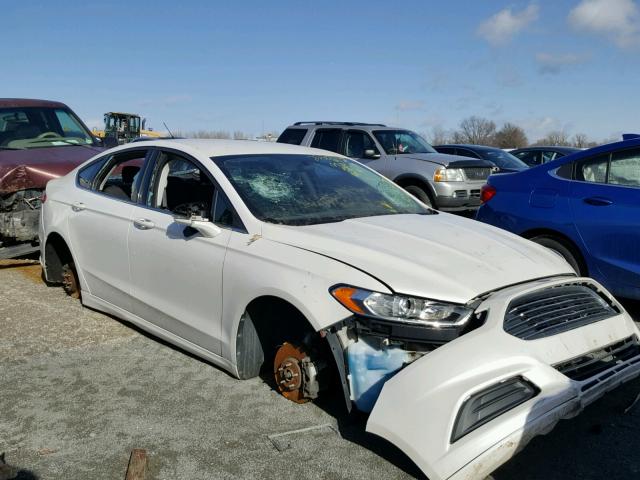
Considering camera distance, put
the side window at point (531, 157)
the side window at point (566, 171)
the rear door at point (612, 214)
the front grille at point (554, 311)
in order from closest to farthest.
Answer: the front grille at point (554, 311) → the rear door at point (612, 214) → the side window at point (566, 171) → the side window at point (531, 157)

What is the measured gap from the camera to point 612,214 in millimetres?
5195

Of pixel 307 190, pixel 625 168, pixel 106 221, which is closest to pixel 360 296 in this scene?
pixel 307 190

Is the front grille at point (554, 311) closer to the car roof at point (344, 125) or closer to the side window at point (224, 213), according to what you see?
the side window at point (224, 213)

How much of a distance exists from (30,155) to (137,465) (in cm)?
533

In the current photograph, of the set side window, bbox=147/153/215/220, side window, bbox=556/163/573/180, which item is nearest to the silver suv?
side window, bbox=556/163/573/180

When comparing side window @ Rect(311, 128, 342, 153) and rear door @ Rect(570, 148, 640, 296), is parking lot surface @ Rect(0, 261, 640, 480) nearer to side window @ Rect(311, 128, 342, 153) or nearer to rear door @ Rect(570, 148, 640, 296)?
rear door @ Rect(570, 148, 640, 296)

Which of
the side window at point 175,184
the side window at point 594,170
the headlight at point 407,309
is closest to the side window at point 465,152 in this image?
the side window at point 594,170

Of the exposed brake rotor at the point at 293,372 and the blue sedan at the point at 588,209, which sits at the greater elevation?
the blue sedan at the point at 588,209

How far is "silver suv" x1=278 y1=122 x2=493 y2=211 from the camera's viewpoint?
1012cm

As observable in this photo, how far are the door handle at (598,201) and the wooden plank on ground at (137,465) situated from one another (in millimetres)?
4123

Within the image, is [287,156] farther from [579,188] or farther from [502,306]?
[579,188]

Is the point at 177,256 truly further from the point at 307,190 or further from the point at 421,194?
the point at 421,194

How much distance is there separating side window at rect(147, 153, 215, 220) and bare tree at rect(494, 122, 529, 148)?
2390 inches

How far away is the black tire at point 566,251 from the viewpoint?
17.9 feet
